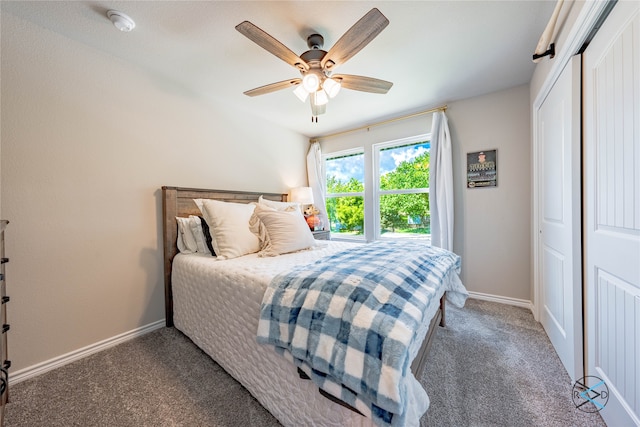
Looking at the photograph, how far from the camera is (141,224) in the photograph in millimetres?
1983

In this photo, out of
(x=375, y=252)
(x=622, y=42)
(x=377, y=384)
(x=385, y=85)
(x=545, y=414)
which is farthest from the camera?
(x=385, y=85)

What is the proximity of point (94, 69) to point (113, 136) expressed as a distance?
491 mm

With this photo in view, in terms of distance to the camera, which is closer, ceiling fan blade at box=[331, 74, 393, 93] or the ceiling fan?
the ceiling fan

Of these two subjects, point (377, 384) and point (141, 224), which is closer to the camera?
point (377, 384)

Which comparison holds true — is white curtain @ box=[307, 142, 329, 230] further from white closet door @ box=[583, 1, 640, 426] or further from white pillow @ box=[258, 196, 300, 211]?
white closet door @ box=[583, 1, 640, 426]

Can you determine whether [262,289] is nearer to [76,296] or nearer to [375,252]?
[375,252]

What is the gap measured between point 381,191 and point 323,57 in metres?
2.14

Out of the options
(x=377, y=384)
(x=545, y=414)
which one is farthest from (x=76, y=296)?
(x=545, y=414)

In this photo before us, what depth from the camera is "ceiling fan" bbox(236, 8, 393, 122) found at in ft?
4.02

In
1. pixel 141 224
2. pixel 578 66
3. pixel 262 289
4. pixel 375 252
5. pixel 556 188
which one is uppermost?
pixel 578 66

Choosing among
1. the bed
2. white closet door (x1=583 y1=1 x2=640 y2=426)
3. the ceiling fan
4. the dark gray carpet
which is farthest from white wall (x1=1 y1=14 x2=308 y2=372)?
white closet door (x1=583 y1=1 x2=640 y2=426)

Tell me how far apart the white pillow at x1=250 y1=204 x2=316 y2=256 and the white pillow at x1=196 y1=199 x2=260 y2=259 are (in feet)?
0.27

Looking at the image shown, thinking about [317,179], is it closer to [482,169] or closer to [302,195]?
[302,195]

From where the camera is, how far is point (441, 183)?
2688 millimetres
